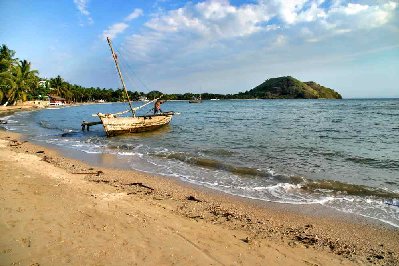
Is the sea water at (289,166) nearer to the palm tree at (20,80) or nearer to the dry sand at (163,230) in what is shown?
the dry sand at (163,230)

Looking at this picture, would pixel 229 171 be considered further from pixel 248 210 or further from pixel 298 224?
pixel 298 224

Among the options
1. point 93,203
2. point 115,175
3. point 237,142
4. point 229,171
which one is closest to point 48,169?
point 115,175

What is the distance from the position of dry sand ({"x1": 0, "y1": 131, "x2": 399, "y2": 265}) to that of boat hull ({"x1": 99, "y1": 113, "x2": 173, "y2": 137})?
49.1 feet

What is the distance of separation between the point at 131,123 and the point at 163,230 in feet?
68.8

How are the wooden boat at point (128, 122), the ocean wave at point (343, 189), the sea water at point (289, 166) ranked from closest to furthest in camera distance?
the sea water at point (289, 166), the ocean wave at point (343, 189), the wooden boat at point (128, 122)

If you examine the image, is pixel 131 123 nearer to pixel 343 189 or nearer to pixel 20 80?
pixel 343 189

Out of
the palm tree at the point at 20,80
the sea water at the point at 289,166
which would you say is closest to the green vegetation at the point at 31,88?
the palm tree at the point at 20,80

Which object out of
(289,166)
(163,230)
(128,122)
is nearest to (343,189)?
(289,166)

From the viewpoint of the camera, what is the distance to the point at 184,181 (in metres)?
11.1

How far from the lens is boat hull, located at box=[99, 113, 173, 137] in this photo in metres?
24.3

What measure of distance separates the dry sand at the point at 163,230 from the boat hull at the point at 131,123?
1495 cm

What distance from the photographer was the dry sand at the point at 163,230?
16.9ft

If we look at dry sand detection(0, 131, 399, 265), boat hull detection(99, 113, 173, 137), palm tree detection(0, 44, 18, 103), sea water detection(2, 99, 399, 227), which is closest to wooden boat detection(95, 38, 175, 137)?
boat hull detection(99, 113, 173, 137)

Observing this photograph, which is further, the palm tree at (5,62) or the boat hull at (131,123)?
the palm tree at (5,62)
